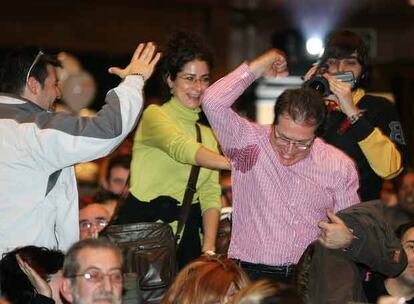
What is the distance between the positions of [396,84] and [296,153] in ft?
32.9

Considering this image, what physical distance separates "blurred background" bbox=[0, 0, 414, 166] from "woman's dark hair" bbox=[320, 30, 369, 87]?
890cm

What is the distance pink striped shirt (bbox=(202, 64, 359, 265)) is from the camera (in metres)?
6.15

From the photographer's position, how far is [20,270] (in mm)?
5961

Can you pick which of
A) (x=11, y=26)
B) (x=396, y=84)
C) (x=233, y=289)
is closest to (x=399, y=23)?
(x=396, y=84)

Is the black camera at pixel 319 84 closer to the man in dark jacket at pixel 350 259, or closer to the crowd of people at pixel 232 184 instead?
the crowd of people at pixel 232 184

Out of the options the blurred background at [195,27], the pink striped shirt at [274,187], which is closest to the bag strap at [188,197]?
the pink striped shirt at [274,187]

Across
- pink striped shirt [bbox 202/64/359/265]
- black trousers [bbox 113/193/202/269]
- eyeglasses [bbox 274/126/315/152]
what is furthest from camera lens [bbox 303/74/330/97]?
black trousers [bbox 113/193/202/269]

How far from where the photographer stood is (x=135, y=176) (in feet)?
22.7

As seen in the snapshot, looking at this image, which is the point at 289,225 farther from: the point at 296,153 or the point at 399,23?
the point at 399,23

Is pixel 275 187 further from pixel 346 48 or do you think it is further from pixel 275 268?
pixel 346 48

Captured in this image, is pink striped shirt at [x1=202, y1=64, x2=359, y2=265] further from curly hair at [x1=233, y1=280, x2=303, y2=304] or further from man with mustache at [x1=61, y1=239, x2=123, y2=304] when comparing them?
curly hair at [x1=233, y1=280, x2=303, y2=304]

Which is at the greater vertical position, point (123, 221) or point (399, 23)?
point (399, 23)

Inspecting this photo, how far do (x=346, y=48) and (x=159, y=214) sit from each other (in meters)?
1.39

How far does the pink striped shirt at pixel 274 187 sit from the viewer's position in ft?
20.2
